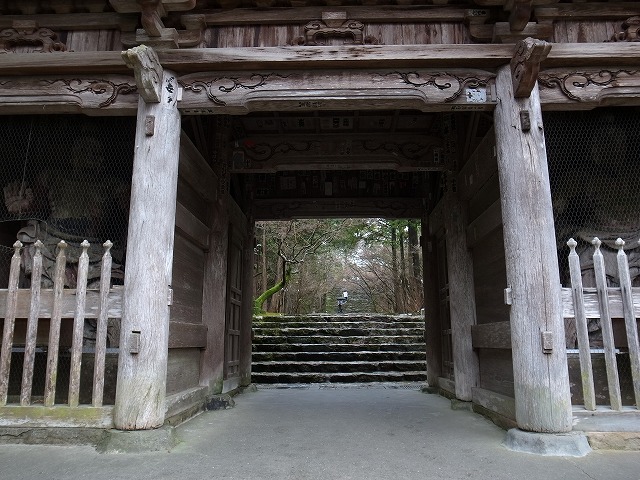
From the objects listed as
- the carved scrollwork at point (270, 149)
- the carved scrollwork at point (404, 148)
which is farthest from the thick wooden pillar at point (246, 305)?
the carved scrollwork at point (404, 148)

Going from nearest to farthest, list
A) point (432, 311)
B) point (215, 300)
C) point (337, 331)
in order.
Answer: point (215, 300), point (432, 311), point (337, 331)

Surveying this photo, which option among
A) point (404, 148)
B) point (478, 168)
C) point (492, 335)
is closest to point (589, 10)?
point (478, 168)

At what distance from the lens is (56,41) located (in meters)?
4.02

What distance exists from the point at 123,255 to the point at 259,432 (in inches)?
95.1

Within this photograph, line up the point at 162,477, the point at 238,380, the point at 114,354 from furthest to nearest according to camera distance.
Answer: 1. the point at 238,380
2. the point at 114,354
3. the point at 162,477

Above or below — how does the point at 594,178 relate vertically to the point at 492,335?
above

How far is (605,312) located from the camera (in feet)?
11.3

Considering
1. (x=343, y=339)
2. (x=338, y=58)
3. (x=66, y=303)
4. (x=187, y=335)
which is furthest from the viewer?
(x=343, y=339)

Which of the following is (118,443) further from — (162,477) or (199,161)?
(199,161)

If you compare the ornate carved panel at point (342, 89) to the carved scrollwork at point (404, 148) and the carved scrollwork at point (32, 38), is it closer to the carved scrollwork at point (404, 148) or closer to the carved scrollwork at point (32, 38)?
the carved scrollwork at point (32, 38)

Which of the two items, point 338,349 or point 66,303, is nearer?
point 66,303

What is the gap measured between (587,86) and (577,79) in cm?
10

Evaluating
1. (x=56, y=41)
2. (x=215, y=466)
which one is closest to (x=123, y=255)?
(x=56, y=41)

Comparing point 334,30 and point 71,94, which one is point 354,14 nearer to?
point 334,30
